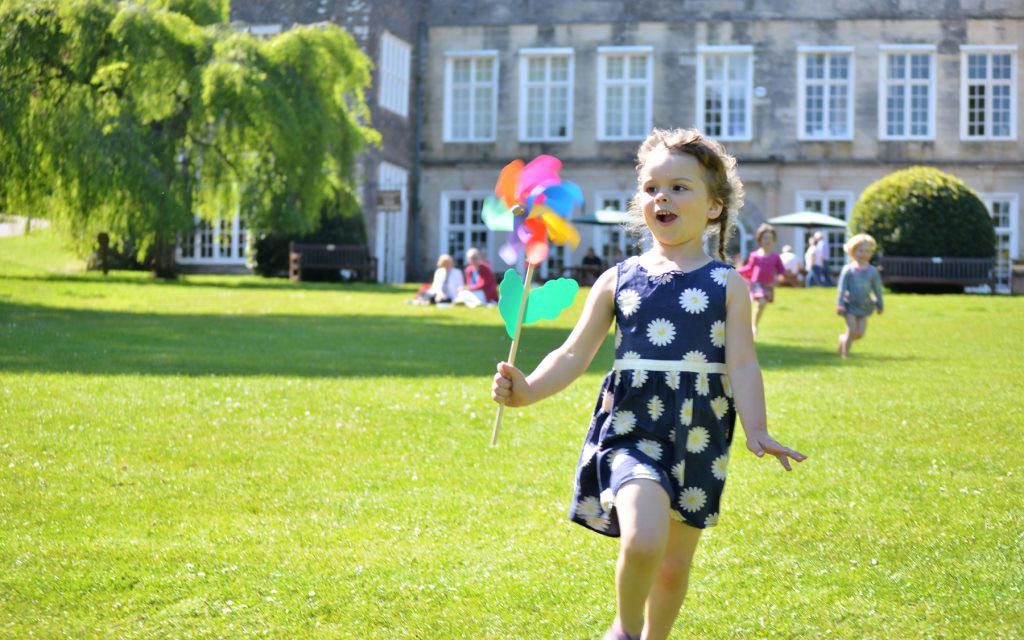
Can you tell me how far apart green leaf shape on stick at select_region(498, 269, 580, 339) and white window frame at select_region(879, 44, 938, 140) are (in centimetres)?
Answer: 3550

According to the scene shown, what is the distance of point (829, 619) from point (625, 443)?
4.16ft

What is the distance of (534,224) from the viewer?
4.61 m

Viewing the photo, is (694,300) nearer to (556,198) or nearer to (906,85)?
(556,198)

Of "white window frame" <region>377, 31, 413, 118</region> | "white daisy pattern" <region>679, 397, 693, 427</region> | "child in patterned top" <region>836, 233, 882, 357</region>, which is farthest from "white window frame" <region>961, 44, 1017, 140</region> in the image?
"white daisy pattern" <region>679, 397, 693, 427</region>

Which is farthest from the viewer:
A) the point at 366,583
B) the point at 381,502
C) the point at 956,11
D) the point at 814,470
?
the point at 956,11

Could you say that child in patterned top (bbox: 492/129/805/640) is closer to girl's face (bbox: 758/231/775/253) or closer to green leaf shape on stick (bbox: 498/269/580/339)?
green leaf shape on stick (bbox: 498/269/580/339)

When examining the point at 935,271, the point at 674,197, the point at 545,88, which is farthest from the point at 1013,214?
the point at 674,197

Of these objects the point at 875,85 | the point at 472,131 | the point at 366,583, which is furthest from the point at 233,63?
the point at 366,583

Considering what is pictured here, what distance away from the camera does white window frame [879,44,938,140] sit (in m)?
38.2

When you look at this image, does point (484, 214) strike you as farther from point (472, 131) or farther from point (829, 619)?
point (472, 131)

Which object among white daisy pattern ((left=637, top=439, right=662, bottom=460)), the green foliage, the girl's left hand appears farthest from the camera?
the green foliage

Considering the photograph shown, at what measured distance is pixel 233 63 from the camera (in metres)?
26.2

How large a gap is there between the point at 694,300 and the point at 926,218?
27913 millimetres

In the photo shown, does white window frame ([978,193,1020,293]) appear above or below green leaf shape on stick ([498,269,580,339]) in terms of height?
above
